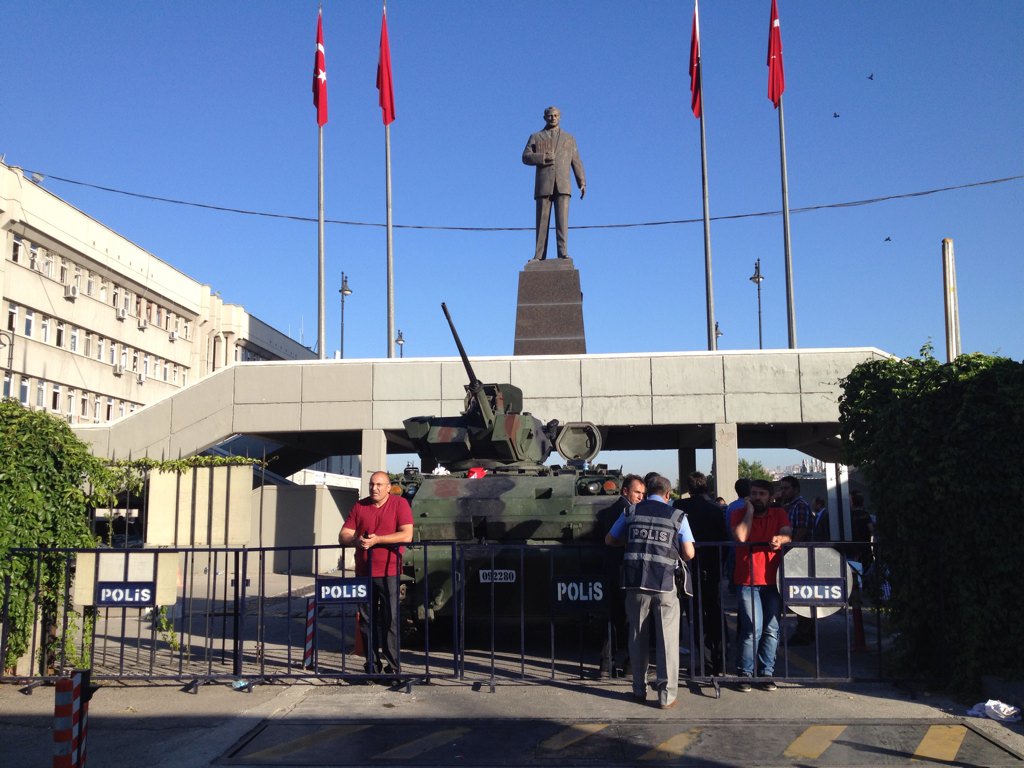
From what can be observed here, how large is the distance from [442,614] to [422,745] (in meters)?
3.47

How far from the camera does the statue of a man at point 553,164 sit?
2494 cm

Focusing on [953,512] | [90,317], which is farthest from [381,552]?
[90,317]

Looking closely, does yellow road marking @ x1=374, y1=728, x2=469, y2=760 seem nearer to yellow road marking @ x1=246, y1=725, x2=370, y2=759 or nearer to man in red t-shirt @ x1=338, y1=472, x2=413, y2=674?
yellow road marking @ x1=246, y1=725, x2=370, y2=759

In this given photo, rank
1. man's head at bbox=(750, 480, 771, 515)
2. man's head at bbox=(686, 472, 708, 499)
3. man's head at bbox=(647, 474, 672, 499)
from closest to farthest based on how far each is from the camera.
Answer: man's head at bbox=(647, 474, 672, 499)
man's head at bbox=(750, 480, 771, 515)
man's head at bbox=(686, 472, 708, 499)

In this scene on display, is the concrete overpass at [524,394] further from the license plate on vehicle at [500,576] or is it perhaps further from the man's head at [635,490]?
the man's head at [635,490]

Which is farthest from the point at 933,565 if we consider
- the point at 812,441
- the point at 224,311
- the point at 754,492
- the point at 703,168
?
the point at 224,311

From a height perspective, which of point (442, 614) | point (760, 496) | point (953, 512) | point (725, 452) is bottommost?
point (442, 614)

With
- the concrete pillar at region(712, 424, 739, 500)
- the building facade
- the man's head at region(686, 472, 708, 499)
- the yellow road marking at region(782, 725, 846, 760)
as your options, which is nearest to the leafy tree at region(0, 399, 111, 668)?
the man's head at region(686, 472, 708, 499)

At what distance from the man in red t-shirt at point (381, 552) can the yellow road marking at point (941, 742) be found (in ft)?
14.0

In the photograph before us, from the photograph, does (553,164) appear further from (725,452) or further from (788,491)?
(788,491)

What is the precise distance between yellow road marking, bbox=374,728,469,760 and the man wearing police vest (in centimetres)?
170

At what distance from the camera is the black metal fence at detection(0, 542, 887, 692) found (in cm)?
851

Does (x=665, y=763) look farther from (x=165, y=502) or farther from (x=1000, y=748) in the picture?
(x=165, y=502)

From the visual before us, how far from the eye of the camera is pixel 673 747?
258 inches
